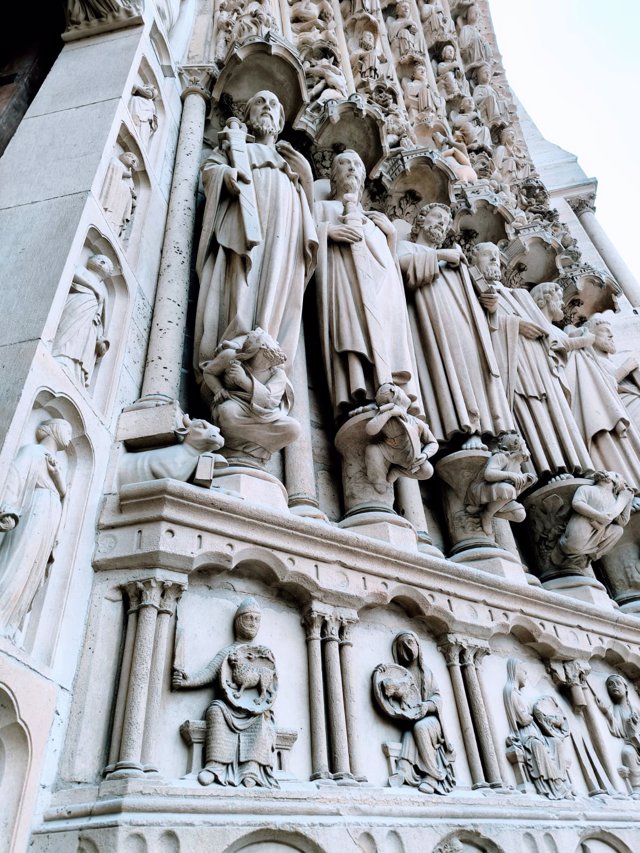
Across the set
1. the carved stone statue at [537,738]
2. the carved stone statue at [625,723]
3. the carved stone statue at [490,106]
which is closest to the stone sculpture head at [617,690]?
the carved stone statue at [625,723]

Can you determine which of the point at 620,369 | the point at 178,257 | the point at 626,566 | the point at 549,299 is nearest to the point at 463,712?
the point at 626,566

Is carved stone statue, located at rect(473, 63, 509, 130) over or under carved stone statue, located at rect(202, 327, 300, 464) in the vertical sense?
over

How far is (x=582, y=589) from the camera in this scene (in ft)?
10.7

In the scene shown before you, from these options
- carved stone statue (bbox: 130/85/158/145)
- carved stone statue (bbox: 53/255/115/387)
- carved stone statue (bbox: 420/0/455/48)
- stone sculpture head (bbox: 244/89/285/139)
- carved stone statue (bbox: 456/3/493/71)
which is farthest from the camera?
carved stone statue (bbox: 456/3/493/71)

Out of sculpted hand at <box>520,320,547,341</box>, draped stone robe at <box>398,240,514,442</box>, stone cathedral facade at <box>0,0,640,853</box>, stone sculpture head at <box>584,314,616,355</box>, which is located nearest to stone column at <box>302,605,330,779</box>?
stone cathedral facade at <box>0,0,640,853</box>

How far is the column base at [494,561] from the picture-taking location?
2.86 meters

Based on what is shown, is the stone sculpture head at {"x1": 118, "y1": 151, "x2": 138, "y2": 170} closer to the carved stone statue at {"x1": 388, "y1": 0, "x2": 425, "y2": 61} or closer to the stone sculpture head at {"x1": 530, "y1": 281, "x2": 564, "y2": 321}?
the stone sculpture head at {"x1": 530, "y1": 281, "x2": 564, "y2": 321}

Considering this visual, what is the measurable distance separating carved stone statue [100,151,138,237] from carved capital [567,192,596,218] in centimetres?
768

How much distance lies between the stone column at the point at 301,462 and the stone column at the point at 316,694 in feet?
1.30

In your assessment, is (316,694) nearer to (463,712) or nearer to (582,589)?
(463,712)

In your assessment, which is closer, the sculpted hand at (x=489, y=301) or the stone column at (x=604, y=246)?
the sculpted hand at (x=489, y=301)

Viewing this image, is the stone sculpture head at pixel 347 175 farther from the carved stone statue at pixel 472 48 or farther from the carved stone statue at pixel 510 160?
the carved stone statue at pixel 472 48

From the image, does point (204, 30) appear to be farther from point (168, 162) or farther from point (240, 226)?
point (240, 226)

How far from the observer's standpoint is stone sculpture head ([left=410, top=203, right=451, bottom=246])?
4098mm
